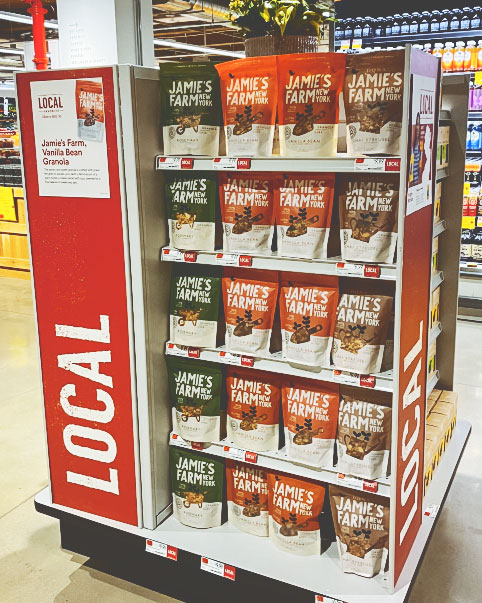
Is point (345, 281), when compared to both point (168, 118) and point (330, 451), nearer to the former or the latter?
point (330, 451)

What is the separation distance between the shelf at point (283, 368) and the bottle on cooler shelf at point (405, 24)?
16.9 ft

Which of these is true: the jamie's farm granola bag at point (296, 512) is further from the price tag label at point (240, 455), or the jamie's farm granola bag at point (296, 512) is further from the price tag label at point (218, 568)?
the price tag label at point (218, 568)

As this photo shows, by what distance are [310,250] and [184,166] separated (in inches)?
21.7

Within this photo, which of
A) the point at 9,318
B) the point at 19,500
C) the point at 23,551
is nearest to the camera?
the point at 23,551

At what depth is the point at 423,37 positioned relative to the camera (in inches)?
252

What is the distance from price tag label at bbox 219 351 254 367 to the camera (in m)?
2.39

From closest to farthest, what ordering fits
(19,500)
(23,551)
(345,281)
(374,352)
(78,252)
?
(374,352)
(345,281)
(78,252)
(23,551)
(19,500)

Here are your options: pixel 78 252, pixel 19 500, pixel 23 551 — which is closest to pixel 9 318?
pixel 19 500

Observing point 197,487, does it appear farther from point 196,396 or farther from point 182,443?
point 196,396

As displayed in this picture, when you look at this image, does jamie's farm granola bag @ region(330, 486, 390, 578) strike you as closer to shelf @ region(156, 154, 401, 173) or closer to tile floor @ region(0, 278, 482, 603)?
tile floor @ region(0, 278, 482, 603)

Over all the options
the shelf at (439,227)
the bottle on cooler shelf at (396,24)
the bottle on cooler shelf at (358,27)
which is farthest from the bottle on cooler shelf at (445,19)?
the shelf at (439,227)

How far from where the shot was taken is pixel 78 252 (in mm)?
2510

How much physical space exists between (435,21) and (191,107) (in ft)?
16.5

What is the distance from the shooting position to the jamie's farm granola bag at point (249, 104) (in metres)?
2.18
